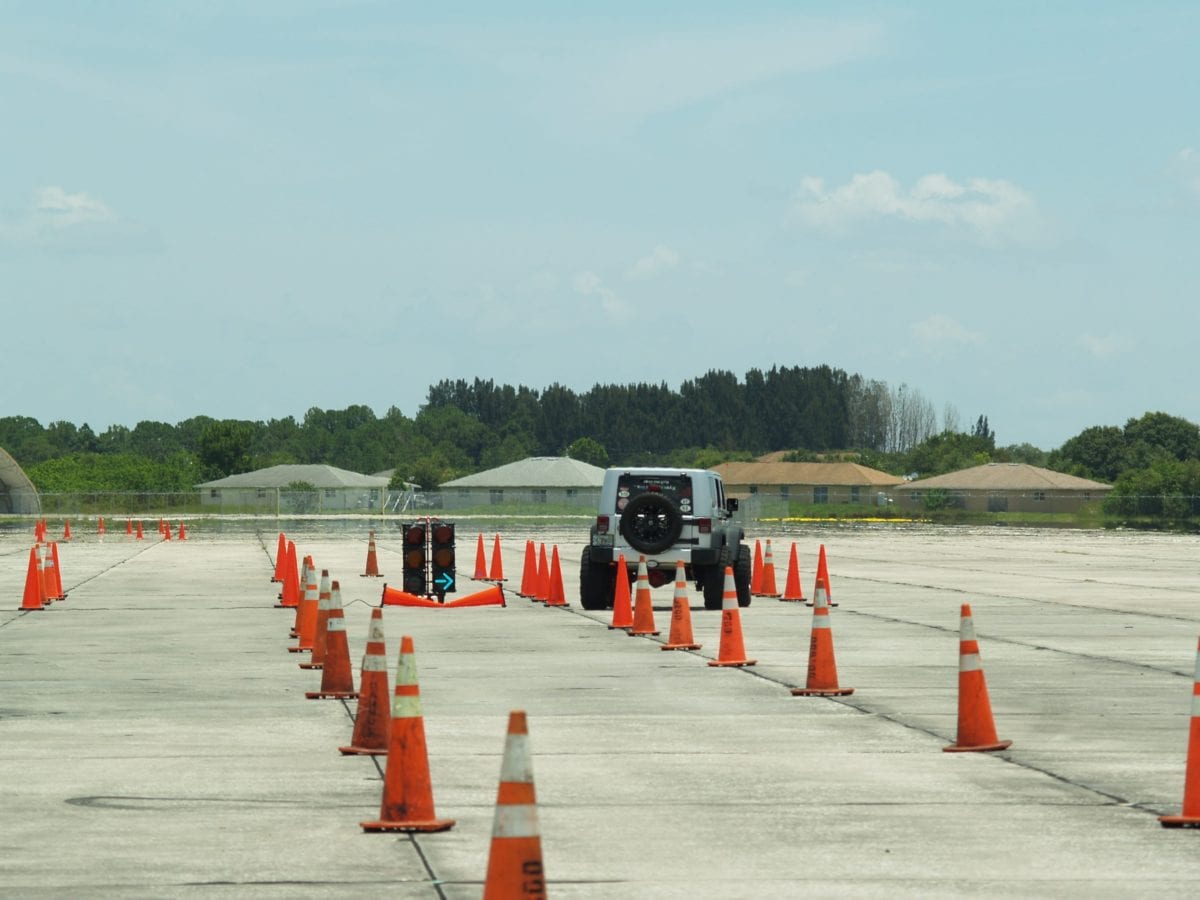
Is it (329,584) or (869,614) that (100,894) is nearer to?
(329,584)

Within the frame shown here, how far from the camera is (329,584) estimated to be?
17.1 meters

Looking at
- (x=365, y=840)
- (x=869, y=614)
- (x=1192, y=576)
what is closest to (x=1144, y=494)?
(x=1192, y=576)

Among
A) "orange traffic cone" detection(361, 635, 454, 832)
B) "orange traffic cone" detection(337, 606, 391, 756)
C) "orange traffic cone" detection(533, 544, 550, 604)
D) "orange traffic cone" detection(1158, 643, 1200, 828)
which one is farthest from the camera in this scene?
"orange traffic cone" detection(533, 544, 550, 604)

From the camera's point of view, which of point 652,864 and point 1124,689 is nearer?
point 652,864

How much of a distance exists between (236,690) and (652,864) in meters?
8.09

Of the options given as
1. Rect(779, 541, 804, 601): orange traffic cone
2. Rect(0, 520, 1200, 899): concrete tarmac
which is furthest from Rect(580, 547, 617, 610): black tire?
Rect(779, 541, 804, 601): orange traffic cone

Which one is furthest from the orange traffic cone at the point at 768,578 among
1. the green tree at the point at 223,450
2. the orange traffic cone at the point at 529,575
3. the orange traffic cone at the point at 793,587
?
the green tree at the point at 223,450

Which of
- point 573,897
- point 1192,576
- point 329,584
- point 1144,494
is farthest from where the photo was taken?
point 1144,494

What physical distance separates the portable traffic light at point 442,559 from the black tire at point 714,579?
3499 mm

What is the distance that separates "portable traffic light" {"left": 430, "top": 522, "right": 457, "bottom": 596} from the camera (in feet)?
86.9

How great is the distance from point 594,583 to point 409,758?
1806cm

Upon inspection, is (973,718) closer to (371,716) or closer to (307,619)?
(371,716)

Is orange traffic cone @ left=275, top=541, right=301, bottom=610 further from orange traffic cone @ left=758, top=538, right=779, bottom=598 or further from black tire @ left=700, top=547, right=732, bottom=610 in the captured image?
orange traffic cone @ left=758, top=538, right=779, bottom=598

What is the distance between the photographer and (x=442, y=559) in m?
26.9
